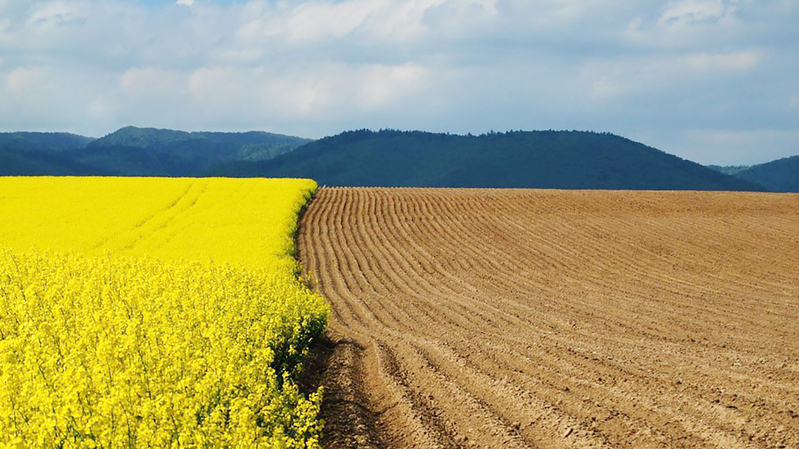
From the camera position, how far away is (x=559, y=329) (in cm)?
1548

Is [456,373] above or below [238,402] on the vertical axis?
below

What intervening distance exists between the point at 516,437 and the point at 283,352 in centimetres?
435

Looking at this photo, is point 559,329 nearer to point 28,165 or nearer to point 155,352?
point 155,352

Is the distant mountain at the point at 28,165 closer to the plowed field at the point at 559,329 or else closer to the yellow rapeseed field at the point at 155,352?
the plowed field at the point at 559,329

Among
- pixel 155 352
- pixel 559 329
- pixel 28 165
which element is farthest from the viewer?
pixel 28 165

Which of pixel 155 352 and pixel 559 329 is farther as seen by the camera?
pixel 559 329

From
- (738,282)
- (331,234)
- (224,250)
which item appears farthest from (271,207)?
(738,282)

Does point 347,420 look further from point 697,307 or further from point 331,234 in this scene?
point 331,234

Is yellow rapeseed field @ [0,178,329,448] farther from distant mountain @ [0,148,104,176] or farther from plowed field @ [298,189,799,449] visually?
distant mountain @ [0,148,104,176]

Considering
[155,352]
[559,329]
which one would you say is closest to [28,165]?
[559,329]

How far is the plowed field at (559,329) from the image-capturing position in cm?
865

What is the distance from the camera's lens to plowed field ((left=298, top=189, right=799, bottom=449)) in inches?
340

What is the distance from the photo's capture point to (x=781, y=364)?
37.2 ft

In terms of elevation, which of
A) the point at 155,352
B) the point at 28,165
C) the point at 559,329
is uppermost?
the point at 28,165
